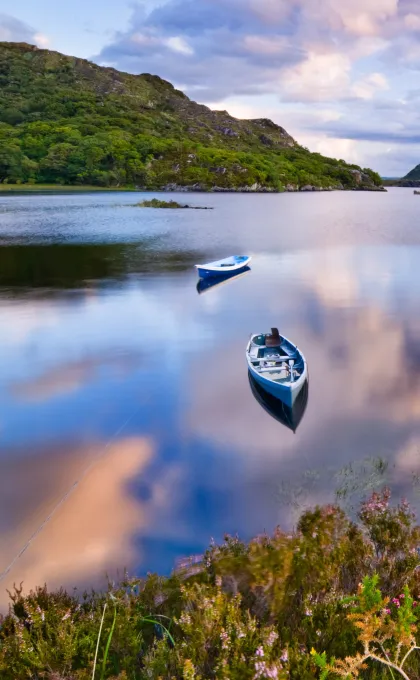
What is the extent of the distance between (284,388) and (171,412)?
5.53 m

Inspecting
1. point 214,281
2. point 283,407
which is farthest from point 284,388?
point 214,281

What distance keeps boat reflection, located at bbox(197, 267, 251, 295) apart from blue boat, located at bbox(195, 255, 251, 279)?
41 centimetres

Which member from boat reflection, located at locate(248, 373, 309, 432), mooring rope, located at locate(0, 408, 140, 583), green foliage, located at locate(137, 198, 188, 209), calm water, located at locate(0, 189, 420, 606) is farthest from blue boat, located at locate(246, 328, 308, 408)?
green foliage, located at locate(137, 198, 188, 209)

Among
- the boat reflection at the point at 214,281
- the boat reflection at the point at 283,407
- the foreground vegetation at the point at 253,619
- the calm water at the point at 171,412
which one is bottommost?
the boat reflection at the point at 214,281

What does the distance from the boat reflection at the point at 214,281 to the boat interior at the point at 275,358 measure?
25.3 metres

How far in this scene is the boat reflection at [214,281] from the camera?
180 ft

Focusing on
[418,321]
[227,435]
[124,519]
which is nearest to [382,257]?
[418,321]

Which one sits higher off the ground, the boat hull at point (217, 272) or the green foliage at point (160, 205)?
the green foliage at point (160, 205)

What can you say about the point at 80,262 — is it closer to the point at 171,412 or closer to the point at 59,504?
the point at 171,412

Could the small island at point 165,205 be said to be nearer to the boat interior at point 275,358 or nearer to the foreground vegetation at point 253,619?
the boat interior at point 275,358

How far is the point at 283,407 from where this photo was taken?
22.4 meters

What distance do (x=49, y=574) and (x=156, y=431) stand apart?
887 centimetres

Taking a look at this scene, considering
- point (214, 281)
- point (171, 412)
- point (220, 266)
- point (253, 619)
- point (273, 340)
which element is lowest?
point (214, 281)

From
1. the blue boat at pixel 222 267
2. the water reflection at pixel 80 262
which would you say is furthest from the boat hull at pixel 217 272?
the water reflection at pixel 80 262
